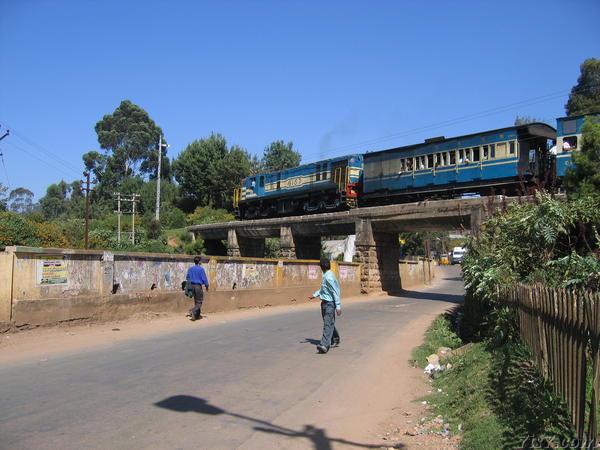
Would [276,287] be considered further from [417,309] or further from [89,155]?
[89,155]

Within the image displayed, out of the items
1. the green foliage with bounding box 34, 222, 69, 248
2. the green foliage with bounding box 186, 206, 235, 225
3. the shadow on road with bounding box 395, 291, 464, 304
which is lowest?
the shadow on road with bounding box 395, 291, 464, 304

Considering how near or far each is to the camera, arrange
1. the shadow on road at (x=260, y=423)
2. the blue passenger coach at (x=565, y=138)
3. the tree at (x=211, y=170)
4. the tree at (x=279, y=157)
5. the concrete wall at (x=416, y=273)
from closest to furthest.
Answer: the shadow on road at (x=260, y=423), the blue passenger coach at (x=565, y=138), the concrete wall at (x=416, y=273), the tree at (x=211, y=170), the tree at (x=279, y=157)

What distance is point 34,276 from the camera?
9742mm

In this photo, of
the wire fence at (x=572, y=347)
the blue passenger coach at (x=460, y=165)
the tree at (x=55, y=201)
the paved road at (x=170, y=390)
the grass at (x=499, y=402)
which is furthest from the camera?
the tree at (x=55, y=201)

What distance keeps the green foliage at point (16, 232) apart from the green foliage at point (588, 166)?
29.2 m

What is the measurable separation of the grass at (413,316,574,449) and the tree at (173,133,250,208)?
57780 mm

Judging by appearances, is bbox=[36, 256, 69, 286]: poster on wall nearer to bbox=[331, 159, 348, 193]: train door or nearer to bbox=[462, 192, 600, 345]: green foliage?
bbox=[462, 192, 600, 345]: green foliage

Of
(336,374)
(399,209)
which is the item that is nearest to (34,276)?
(336,374)

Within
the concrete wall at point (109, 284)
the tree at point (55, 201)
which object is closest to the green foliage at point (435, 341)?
the concrete wall at point (109, 284)

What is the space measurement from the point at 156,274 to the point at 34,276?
3429mm

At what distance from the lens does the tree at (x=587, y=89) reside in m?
51.6

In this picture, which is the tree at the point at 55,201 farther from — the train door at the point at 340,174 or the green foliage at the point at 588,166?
the green foliage at the point at 588,166

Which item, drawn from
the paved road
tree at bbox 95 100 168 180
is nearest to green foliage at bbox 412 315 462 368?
the paved road

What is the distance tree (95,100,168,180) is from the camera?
8850 centimetres
